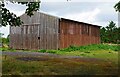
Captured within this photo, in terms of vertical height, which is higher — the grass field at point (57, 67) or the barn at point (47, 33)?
the barn at point (47, 33)

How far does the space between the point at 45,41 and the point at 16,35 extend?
631cm

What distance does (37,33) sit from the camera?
44375 mm

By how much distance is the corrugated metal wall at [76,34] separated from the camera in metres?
42.5

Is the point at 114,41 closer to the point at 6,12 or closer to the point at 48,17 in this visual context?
the point at 48,17

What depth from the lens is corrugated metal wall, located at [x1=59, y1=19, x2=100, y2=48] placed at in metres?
42.5

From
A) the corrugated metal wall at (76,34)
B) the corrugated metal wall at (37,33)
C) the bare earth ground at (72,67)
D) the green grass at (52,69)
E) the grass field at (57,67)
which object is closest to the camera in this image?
the green grass at (52,69)

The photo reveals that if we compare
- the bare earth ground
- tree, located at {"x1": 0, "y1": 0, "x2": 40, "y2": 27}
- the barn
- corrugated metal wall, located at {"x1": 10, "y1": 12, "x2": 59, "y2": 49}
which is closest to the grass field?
the bare earth ground

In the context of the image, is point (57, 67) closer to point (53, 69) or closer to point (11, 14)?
point (53, 69)

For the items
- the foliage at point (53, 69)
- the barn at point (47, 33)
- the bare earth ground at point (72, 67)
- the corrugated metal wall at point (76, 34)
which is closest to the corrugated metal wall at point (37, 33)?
Answer: the barn at point (47, 33)

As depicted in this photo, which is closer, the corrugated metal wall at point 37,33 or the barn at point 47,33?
the barn at point 47,33

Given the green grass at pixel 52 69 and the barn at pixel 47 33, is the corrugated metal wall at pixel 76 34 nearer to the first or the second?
the barn at pixel 47 33

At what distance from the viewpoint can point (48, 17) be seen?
142 feet

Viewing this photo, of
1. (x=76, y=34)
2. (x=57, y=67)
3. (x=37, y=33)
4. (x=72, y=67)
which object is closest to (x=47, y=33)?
(x=37, y=33)

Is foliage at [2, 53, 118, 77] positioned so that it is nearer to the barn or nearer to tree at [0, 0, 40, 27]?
tree at [0, 0, 40, 27]
